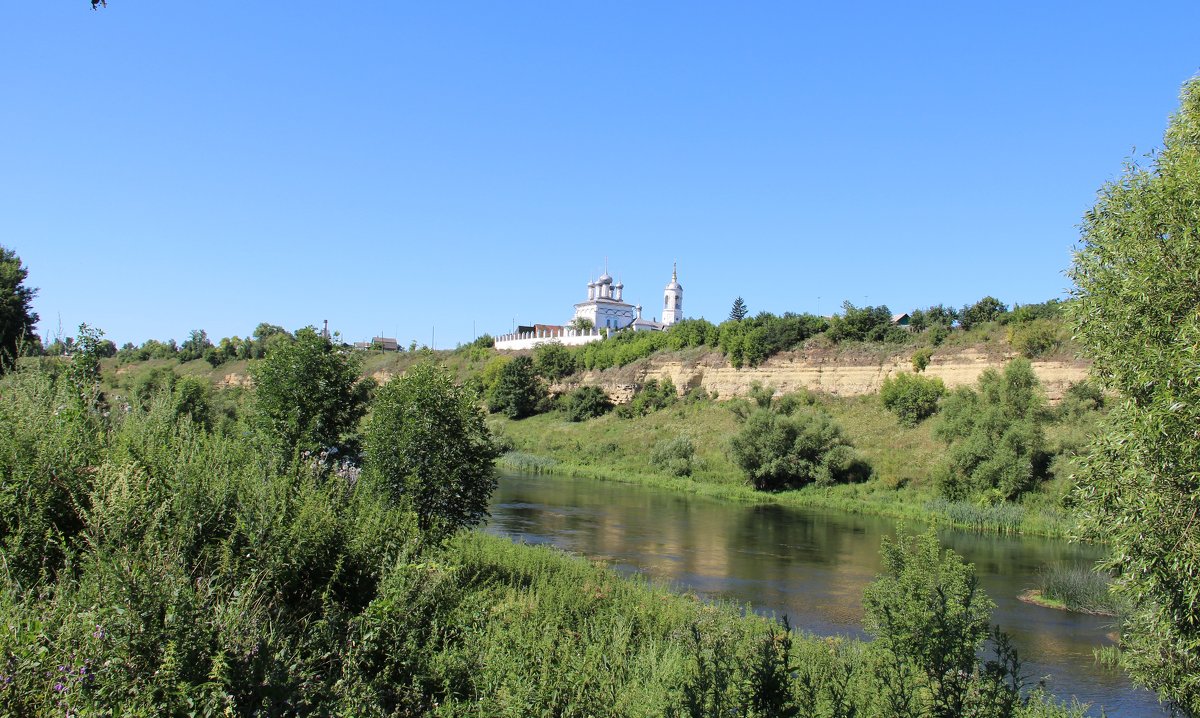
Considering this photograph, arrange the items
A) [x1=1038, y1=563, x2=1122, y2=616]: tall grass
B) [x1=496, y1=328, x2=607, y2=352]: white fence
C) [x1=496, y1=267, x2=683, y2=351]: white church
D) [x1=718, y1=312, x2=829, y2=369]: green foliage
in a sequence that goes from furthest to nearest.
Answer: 1. [x1=496, y1=267, x2=683, y2=351]: white church
2. [x1=496, y1=328, x2=607, y2=352]: white fence
3. [x1=718, y1=312, x2=829, y2=369]: green foliage
4. [x1=1038, y1=563, x2=1122, y2=616]: tall grass

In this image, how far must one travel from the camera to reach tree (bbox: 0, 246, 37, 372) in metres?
29.5

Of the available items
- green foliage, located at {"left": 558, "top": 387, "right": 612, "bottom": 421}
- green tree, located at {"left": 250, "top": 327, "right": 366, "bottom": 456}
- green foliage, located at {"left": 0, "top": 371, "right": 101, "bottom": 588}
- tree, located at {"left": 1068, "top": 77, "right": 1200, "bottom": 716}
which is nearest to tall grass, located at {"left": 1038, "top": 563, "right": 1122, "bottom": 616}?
tree, located at {"left": 1068, "top": 77, "right": 1200, "bottom": 716}

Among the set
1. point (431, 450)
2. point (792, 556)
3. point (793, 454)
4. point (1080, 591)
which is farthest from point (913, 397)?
point (431, 450)

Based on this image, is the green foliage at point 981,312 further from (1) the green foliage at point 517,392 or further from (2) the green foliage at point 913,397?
(1) the green foliage at point 517,392

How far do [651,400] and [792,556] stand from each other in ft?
107

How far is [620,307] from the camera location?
127 metres

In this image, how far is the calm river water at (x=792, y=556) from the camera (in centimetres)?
1409

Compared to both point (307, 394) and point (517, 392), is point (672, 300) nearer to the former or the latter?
point (517, 392)

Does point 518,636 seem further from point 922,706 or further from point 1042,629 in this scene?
point 1042,629

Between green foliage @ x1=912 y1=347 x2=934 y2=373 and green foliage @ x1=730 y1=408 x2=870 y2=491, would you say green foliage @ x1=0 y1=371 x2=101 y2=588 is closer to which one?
green foliage @ x1=730 y1=408 x2=870 y2=491

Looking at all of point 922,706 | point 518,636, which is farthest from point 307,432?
point 922,706

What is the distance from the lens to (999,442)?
1152 inches

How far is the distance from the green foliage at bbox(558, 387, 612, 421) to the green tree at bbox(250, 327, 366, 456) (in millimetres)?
41228

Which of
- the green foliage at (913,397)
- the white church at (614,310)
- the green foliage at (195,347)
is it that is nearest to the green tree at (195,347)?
the green foliage at (195,347)
